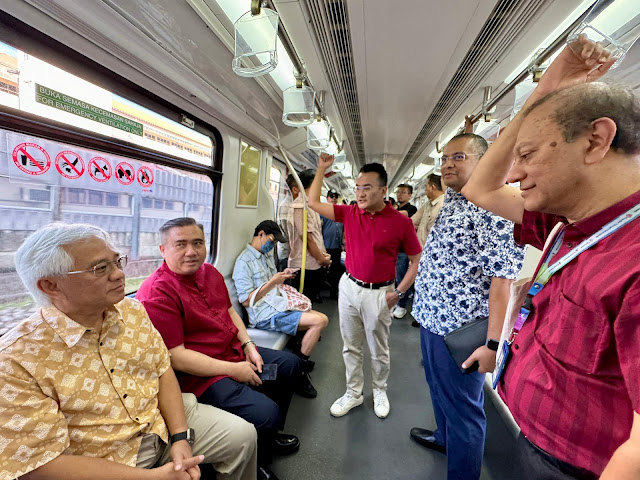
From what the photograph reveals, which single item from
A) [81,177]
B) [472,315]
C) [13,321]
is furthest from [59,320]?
[472,315]

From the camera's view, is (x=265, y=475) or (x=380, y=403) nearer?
(x=265, y=475)

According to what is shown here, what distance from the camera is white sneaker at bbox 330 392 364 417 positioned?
2.42 m

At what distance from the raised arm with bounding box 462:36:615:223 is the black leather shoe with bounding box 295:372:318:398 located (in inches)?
88.7

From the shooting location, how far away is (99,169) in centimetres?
180

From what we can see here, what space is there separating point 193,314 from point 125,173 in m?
1.10

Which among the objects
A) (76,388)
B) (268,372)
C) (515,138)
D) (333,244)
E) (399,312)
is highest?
(515,138)

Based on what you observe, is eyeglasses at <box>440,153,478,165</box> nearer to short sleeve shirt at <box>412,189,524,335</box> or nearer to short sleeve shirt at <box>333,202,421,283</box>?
short sleeve shirt at <box>412,189,524,335</box>

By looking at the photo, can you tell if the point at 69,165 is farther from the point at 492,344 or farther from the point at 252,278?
the point at 492,344

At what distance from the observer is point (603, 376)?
2.10 feet

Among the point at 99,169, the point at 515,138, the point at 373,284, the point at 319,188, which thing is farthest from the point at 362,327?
the point at 99,169

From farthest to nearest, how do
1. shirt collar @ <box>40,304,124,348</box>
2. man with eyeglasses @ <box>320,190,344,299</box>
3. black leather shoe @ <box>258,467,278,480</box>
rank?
man with eyeglasses @ <box>320,190,344,299</box> < black leather shoe @ <box>258,467,278,480</box> < shirt collar @ <box>40,304,124,348</box>

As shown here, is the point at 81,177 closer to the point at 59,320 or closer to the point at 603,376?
the point at 59,320

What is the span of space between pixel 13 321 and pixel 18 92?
1.15 meters

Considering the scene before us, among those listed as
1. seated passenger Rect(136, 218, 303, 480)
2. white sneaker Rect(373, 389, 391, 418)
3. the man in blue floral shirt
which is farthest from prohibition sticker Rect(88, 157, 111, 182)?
white sneaker Rect(373, 389, 391, 418)
